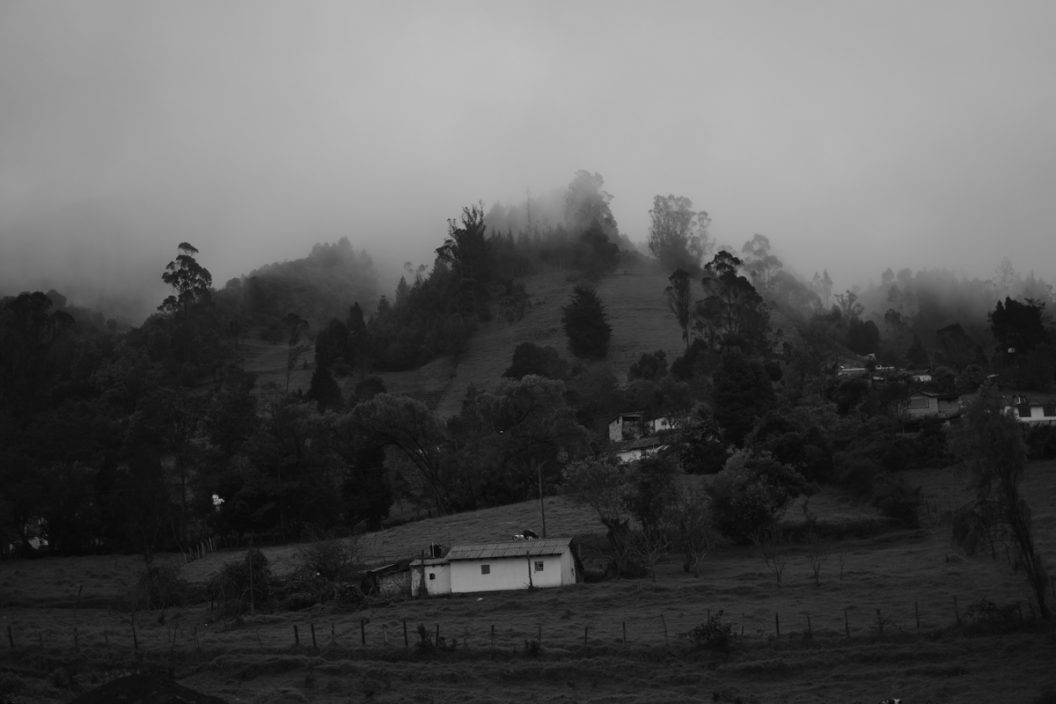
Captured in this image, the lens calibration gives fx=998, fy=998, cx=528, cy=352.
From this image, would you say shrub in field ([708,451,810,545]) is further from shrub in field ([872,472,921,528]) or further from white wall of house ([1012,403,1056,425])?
white wall of house ([1012,403,1056,425])

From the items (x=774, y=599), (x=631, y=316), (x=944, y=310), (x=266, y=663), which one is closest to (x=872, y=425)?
(x=774, y=599)

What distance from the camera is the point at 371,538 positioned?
186ft

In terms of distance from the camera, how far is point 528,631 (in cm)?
3406

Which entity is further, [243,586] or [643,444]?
[643,444]

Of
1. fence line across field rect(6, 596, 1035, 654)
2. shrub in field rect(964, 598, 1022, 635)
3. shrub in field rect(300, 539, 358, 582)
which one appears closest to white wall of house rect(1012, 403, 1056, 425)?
fence line across field rect(6, 596, 1035, 654)

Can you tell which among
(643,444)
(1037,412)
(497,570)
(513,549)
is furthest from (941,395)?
(497,570)

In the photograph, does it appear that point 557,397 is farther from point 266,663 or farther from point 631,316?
point 631,316

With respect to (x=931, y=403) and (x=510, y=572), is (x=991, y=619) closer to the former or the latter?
(x=510, y=572)

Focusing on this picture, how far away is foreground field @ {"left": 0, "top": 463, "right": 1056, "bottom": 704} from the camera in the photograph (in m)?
28.0

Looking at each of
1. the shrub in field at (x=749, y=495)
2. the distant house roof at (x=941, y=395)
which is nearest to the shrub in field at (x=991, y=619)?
the shrub in field at (x=749, y=495)

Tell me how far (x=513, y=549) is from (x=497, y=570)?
1.16m

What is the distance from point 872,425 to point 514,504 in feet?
74.7

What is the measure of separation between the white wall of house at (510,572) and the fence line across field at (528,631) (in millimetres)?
4564

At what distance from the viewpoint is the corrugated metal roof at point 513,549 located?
1654 inches
